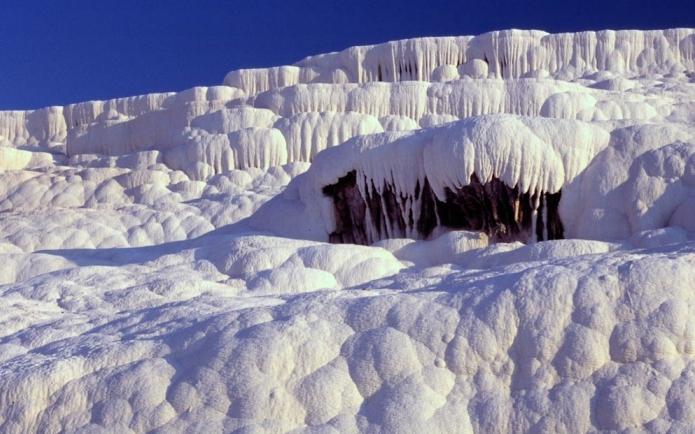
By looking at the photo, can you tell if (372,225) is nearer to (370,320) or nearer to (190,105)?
(370,320)

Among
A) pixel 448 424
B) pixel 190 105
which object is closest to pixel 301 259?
pixel 448 424

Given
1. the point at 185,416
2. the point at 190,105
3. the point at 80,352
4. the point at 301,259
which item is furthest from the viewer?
the point at 190,105

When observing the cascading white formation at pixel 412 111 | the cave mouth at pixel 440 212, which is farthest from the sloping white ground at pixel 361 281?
the cave mouth at pixel 440 212

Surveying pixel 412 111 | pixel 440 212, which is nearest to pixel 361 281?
pixel 440 212

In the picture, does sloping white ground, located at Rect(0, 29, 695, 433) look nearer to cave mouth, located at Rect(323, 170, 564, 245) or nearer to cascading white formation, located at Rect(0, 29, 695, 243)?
cascading white formation, located at Rect(0, 29, 695, 243)

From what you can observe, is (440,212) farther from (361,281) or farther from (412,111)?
(412,111)

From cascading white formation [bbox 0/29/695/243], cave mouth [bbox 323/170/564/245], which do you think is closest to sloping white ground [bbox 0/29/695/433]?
cascading white formation [bbox 0/29/695/243]
